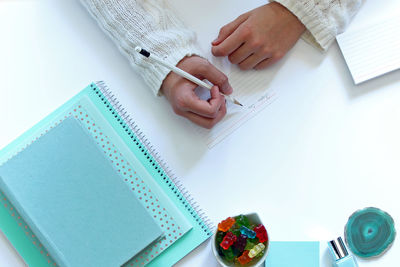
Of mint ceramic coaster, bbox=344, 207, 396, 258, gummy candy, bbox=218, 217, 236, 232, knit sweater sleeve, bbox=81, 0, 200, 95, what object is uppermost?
knit sweater sleeve, bbox=81, 0, 200, 95

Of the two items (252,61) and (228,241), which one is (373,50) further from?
(228,241)

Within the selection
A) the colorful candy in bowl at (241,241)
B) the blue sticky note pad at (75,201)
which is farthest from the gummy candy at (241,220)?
the blue sticky note pad at (75,201)

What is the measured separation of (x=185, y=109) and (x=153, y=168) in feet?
0.39

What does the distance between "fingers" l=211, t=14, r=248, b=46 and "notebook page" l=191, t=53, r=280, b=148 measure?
6 cm

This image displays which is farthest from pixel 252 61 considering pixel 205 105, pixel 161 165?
pixel 161 165

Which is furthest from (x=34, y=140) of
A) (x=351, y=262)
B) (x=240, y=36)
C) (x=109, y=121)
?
(x=351, y=262)

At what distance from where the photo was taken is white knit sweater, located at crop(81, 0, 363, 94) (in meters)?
0.81

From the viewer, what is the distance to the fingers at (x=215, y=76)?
799mm

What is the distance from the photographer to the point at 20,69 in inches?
33.0

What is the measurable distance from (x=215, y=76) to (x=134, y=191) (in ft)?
0.79

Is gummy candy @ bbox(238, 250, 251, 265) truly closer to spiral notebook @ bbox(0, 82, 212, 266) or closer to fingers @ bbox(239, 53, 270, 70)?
spiral notebook @ bbox(0, 82, 212, 266)

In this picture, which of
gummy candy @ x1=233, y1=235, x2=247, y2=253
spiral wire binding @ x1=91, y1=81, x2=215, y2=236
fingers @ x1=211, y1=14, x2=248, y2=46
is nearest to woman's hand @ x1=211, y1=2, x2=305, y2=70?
fingers @ x1=211, y1=14, x2=248, y2=46

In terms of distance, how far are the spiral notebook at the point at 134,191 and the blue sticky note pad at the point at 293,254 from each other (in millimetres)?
116

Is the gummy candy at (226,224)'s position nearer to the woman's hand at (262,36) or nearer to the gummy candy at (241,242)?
the gummy candy at (241,242)
